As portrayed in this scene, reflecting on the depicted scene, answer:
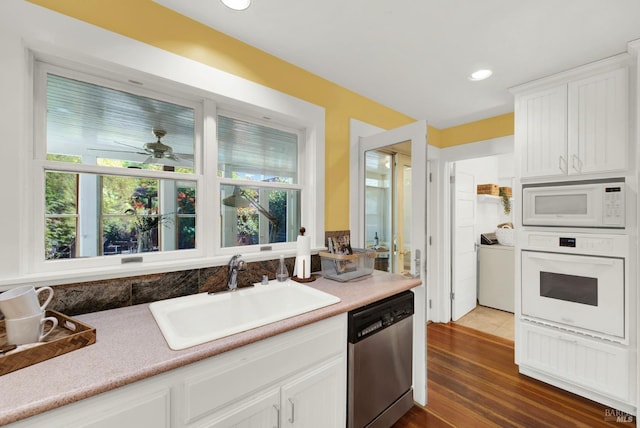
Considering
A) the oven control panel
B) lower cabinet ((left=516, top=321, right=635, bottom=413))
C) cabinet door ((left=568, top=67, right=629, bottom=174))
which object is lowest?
lower cabinet ((left=516, top=321, right=635, bottom=413))

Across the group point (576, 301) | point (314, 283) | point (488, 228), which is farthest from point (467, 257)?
point (314, 283)

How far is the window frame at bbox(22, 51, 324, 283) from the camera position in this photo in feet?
3.90

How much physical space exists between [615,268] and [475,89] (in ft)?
5.47

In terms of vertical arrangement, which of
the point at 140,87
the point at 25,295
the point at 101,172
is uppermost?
Result: the point at 140,87

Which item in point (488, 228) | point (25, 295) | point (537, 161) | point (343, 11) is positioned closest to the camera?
point (25, 295)

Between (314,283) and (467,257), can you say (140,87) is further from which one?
(467,257)

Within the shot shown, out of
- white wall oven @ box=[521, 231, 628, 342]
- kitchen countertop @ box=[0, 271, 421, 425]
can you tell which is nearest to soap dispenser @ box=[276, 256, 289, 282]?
kitchen countertop @ box=[0, 271, 421, 425]

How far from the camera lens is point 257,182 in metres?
1.86

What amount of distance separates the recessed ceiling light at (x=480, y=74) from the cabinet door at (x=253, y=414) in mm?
2461

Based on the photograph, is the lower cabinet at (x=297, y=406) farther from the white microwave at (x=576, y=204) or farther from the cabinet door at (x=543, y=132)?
the cabinet door at (x=543, y=132)

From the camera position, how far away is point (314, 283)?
178 centimetres

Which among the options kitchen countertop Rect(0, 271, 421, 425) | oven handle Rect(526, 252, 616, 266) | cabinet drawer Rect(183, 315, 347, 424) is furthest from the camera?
oven handle Rect(526, 252, 616, 266)

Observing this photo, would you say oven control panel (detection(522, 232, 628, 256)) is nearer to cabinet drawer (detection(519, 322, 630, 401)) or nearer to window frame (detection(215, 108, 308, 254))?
cabinet drawer (detection(519, 322, 630, 401))

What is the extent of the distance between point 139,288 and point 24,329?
1.53 feet
